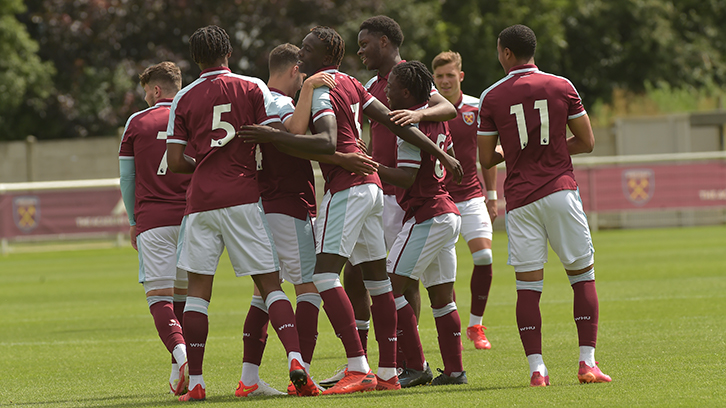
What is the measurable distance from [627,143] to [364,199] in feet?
86.3

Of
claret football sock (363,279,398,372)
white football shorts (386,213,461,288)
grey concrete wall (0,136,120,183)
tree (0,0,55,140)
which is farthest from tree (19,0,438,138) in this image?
claret football sock (363,279,398,372)

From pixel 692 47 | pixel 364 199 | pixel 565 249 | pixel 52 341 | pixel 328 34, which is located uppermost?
pixel 692 47

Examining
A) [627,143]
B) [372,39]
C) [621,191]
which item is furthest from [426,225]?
[627,143]

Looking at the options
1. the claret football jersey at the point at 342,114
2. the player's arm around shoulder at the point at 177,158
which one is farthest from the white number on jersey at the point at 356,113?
the player's arm around shoulder at the point at 177,158

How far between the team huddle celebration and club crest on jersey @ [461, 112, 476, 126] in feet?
7.66

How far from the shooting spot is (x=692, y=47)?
1293 inches

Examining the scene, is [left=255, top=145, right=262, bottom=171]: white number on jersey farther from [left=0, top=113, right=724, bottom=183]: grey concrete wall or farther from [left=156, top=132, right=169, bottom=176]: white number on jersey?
[left=0, top=113, right=724, bottom=183]: grey concrete wall

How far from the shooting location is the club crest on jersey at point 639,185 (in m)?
26.2

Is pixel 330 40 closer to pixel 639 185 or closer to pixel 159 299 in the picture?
pixel 159 299

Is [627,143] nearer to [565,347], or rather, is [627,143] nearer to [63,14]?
[63,14]

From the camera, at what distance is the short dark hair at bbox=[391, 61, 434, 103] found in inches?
239

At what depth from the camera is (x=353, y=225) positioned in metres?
5.70

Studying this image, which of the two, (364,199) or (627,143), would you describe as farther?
(627,143)

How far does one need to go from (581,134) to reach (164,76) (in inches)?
123
